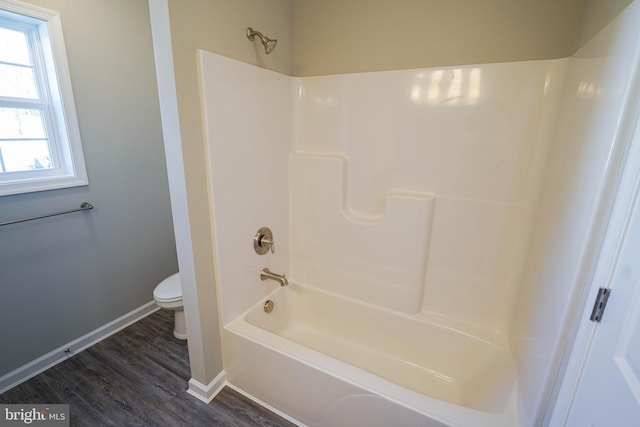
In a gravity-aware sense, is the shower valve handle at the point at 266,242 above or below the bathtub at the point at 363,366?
above

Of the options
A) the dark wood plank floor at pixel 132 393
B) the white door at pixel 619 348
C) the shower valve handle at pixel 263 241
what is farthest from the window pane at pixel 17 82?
the white door at pixel 619 348

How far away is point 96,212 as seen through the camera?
73.2 inches

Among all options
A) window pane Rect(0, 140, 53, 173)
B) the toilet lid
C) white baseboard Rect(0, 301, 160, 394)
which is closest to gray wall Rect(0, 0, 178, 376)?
white baseboard Rect(0, 301, 160, 394)

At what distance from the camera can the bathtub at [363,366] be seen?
1.16m

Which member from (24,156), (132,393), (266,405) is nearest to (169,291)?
(132,393)

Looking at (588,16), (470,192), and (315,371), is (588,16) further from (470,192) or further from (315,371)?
(315,371)

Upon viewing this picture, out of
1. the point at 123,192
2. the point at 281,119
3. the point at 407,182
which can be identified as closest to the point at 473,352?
the point at 407,182

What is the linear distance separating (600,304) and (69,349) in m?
2.72

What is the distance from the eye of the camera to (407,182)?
162 cm

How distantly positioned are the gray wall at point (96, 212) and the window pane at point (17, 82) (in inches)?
8.6

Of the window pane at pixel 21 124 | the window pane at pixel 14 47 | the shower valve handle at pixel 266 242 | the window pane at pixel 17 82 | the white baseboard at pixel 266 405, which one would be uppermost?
the window pane at pixel 14 47

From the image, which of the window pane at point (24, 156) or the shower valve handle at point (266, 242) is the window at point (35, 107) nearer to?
the window pane at point (24, 156)

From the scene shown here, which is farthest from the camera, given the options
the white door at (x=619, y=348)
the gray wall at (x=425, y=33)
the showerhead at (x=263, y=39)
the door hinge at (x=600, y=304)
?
the showerhead at (x=263, y=39)

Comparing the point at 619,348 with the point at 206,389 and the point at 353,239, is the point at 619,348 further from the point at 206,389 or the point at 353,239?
the point at 206,389
